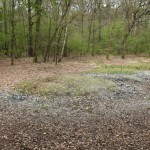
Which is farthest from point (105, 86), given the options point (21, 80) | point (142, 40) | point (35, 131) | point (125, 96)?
point (142, 40)

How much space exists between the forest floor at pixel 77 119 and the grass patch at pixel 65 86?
281 millimetres

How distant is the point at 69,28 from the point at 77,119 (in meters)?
22.8

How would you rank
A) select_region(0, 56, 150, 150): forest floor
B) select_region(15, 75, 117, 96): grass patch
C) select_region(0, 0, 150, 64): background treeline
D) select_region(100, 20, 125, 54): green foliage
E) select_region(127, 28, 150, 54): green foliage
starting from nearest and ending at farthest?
select_region(0, 56, 150, 150): forest floor < select_region(15, 75, 117, 96): grass patch < select_region(0, 0, 150, 64): background treeline < select_region(100, 20, 125, 54): green foliage < select_region(127, 28, 150, 54): green foliage

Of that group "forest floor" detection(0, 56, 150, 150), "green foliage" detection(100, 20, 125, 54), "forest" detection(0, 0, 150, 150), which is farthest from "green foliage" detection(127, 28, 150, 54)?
"forest floor" detection(0, 56, 150, 150)

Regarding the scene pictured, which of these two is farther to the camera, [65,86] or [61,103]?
[65,86]

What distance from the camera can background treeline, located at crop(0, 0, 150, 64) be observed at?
98.8 ft

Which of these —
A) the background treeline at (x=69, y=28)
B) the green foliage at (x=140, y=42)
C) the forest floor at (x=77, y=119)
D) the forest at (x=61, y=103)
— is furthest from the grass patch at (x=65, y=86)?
the green foliage at (x=140, y=42)

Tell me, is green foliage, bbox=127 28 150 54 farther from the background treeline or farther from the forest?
the forest

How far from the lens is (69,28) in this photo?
34.2 meters

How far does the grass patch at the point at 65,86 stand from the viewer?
17.1m

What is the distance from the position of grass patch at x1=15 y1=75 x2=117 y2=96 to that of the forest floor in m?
0.28

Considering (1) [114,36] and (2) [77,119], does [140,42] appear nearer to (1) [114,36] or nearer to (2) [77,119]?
(1) [114,36]

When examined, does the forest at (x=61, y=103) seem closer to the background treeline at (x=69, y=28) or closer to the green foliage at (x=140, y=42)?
the background treeline at (x=69, y=28)

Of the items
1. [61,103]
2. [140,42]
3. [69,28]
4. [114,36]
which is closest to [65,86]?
[61,103]
